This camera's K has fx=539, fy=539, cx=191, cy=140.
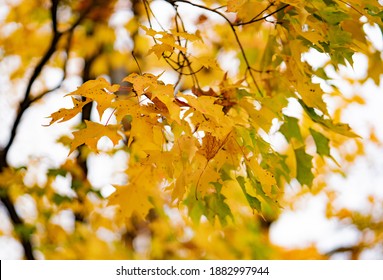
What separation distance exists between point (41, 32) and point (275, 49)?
94.2 inches

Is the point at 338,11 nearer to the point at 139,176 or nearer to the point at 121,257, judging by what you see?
the point at 139,176

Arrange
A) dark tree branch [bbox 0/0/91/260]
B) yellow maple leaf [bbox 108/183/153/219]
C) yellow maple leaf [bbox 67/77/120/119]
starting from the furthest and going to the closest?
dark tree branch [bbox 0/0/91/260], yellow maple leaf [bbox 108/183/153/219], yellow maple leaf [bbox 67/77/120/119]

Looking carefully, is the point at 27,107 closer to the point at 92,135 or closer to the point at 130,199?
the point at 130,199

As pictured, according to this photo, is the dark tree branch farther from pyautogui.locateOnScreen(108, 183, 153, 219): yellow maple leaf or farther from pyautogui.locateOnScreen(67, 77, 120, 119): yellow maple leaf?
pyautogui.locateOnScreen(67, 77, 120, 119): yellow maple leaf

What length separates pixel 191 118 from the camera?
3.63 feet

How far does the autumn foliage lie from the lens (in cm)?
111

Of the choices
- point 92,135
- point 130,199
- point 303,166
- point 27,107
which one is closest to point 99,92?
point 92,135

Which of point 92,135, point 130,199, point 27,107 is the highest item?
point 27,107

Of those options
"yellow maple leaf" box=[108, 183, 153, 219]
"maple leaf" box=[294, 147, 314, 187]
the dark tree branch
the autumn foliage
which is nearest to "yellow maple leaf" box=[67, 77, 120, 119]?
the autumn foliage

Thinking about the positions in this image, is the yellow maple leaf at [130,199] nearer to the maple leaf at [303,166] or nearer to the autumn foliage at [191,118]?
the autumn foliage at [191,118]

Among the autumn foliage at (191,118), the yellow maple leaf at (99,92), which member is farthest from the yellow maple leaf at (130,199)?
the yellow maple leaf at (99,92)
